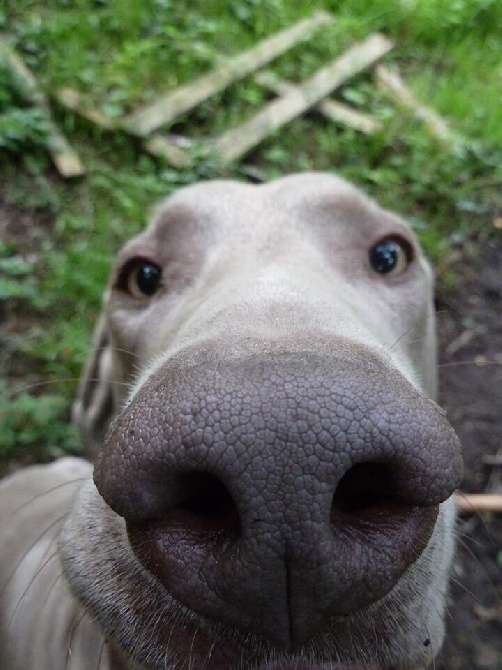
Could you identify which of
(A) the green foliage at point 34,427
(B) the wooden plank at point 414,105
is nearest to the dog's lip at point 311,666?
(A) the green foliage at point 34,427

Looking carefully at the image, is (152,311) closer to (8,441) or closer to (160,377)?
(160,377)

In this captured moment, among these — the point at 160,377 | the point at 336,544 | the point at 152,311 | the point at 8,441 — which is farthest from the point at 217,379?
the point at 8,441

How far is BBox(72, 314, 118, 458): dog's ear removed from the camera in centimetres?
310

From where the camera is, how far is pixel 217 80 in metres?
5.77

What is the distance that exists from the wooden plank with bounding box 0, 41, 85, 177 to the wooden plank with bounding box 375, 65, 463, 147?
2984 mm

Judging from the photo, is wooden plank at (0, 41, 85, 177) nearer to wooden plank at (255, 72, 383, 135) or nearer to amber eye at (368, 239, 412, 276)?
wooden plank at (255, 72, 383, 135)

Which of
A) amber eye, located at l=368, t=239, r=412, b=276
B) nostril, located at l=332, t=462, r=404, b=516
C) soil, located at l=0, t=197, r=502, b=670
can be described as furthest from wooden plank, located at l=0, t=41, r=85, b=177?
nostril, located at l=332, t=462, r=404, b=516

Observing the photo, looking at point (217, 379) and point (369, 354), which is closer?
point (217, 379)

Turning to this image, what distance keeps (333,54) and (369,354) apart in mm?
5566

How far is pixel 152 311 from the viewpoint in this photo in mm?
2406

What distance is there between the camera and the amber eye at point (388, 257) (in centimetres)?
250

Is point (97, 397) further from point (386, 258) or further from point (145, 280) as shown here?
point (386, 258)

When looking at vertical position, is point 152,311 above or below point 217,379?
below

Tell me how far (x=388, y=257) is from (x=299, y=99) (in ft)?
12.2
